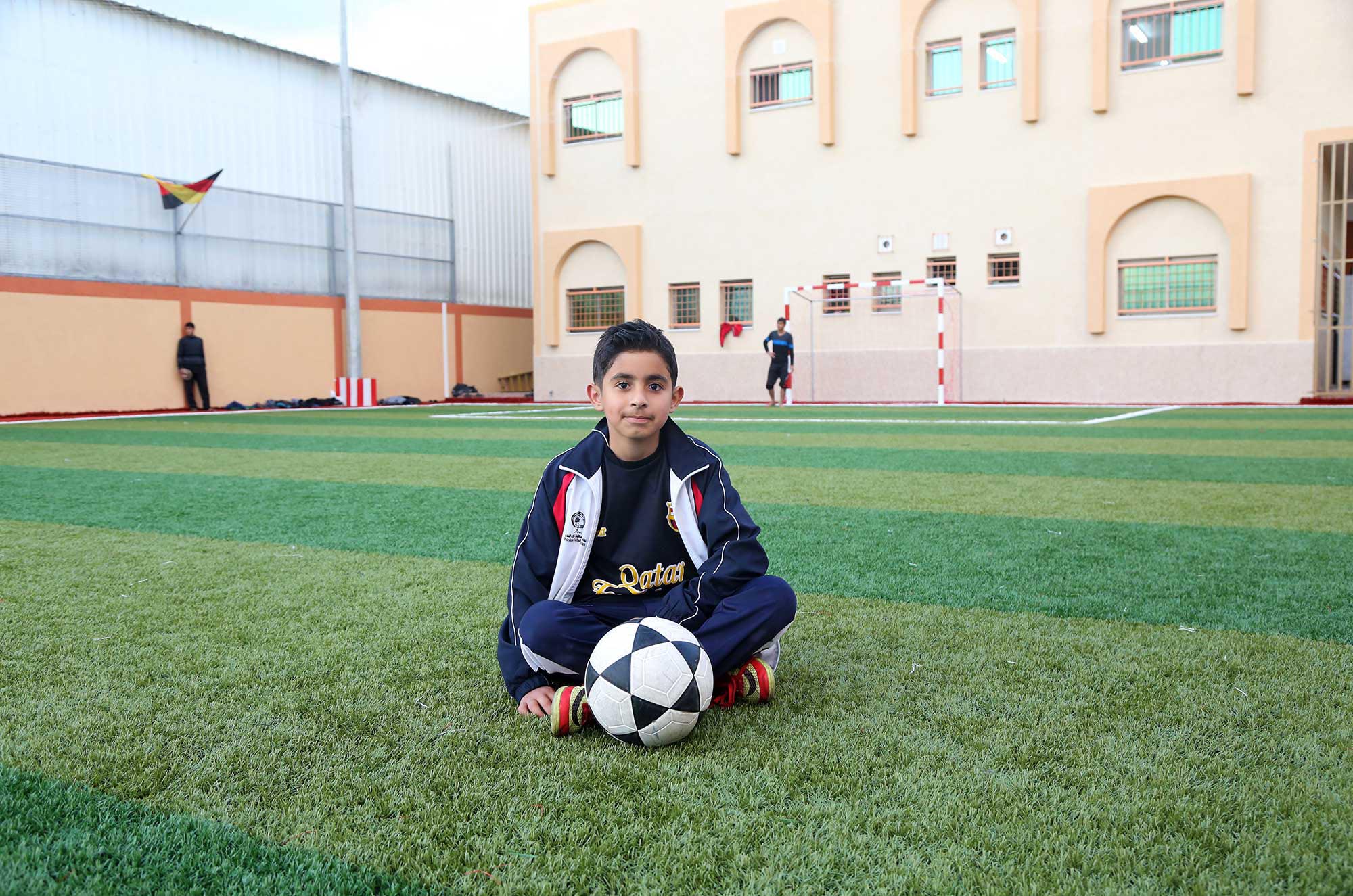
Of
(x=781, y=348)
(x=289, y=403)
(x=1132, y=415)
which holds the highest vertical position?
(x=781, y=348)

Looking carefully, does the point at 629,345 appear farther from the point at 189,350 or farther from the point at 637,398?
the point at 189,350

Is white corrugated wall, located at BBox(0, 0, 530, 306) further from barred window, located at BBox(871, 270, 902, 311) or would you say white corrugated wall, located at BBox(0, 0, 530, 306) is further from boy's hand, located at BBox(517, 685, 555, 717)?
boy's hand, located at BBox(517, 685, 555, 717)

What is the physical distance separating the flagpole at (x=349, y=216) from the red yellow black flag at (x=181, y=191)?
91.8 inches

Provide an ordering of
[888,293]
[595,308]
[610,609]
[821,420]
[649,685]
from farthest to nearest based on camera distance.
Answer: [595,308], [888,293], [821,420], [610,609], [649,685]

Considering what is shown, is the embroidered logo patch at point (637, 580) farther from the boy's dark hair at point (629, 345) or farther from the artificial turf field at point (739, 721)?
the boy's dark hair at point (629, 345)

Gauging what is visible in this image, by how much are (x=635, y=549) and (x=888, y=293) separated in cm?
1802

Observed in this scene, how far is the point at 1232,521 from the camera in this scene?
17.6 feet

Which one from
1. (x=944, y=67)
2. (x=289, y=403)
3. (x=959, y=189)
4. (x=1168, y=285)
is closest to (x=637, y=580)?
(x=1168, y=285)

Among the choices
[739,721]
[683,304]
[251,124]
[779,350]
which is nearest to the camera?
[739,721]

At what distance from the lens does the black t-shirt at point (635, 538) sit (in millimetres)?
2680

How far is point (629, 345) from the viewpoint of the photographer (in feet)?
8.64

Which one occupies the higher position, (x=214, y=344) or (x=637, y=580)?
(x=214, y=344)

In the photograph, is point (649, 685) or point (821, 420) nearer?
point (649, 685)

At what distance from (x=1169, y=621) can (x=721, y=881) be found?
7.41 feet
